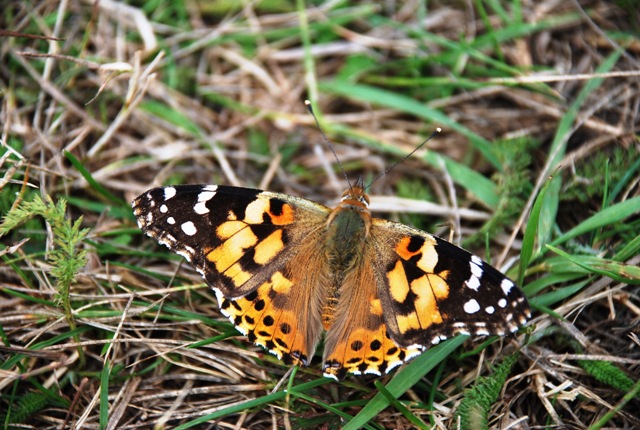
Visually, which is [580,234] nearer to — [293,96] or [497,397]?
[497,397]

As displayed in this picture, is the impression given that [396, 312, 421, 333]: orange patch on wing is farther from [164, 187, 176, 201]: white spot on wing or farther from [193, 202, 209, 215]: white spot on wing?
[164, 187, 176, 201]: white spot on wing

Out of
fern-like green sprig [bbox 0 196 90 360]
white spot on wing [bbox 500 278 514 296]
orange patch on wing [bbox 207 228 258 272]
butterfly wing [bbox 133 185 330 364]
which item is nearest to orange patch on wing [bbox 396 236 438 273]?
white spot on wing [bbox 500 278 514 296]

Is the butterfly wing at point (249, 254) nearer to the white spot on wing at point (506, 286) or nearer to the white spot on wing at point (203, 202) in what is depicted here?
the white spot on wing at point (203, 202)

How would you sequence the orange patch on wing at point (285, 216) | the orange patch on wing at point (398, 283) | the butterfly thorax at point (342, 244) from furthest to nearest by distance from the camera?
the orange patch on wing at point (285, 216)
the butterfly thorax at point (342, 244)
the orange patch on wing at point (398, 283)

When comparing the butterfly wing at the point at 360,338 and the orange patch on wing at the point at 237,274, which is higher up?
the orange patch on wing at the point at 237,274

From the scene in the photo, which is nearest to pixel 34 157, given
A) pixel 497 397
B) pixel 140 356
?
pixel 140 356

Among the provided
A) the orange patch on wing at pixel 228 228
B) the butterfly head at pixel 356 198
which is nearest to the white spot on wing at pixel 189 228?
the orange patch on wing at pixel 228 228

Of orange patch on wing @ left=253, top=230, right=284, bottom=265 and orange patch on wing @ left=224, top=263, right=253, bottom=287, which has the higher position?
orange patch on wing @ left=253, top=230, right=284, bottom=265

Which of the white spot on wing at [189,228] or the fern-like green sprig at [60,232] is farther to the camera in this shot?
the white spot on wing at [189,228]
